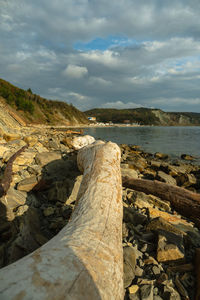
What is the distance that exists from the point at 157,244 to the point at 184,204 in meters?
1.11

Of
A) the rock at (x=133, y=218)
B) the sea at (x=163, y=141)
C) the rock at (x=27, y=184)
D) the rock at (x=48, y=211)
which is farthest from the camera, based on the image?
the sea at (x=163, y=141)

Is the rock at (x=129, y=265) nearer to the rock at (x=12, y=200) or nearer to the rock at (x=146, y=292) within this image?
the rock at (x=146, y=292)

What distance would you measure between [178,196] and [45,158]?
174 inches

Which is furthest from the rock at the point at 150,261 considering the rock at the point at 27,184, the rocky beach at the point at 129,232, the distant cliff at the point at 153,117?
the distant cliff at the point at 153,117

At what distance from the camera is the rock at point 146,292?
194cm

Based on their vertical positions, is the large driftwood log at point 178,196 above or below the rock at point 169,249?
above

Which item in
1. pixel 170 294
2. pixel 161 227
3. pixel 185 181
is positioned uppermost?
pixel 161 227

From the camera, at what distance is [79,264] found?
1218mm

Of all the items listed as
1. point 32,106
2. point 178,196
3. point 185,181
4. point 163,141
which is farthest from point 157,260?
point 32,106

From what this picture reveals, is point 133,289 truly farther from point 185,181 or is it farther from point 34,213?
point 185,181

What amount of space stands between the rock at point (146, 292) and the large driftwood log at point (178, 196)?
177 cm

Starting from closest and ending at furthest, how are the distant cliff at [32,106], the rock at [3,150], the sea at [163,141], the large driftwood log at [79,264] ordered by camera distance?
the large driftwood log at [79,264] → the rock at [3,150] → the sea at [163,141] → the distant cliff at [32,106]

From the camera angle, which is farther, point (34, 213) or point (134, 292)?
point (34, 213)

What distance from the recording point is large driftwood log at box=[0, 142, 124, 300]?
0.95 meters
